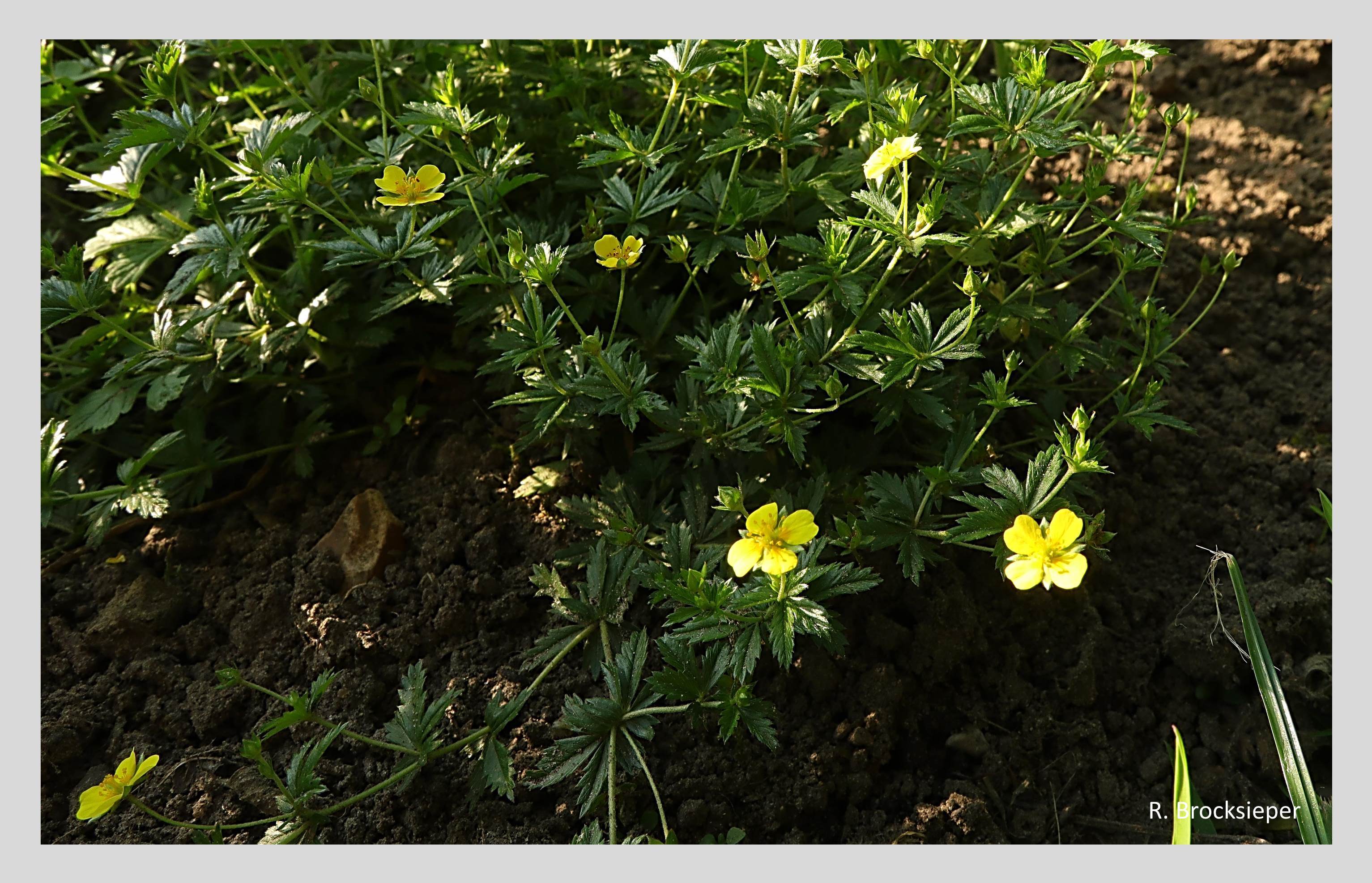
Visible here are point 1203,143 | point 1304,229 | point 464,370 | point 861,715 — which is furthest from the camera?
point 1203,143

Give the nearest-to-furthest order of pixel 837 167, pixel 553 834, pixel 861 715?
pixel 553 834 < pixel 861 715 < pixel 837 167

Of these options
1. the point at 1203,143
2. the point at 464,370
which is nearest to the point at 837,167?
the point at 464,370

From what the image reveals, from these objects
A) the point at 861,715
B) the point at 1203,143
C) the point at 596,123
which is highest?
the point at 596,123

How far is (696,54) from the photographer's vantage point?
1941 mm

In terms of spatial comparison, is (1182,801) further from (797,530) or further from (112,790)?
(112,790)

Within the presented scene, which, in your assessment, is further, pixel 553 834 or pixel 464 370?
pixel 464 370

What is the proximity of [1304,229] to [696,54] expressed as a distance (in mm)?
1756

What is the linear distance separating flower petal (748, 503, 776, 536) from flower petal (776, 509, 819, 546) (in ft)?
0.04

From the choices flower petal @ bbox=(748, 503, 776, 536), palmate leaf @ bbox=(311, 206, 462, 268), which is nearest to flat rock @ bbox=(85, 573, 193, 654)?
palmate leaf @ bbox=(311, 206, 462, 268)

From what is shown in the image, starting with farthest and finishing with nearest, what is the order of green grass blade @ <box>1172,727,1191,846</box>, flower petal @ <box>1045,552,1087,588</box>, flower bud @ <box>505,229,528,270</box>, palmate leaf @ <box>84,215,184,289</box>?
palmate leaf @ <box>84,215,184,289</box>, flower bud @ <box>505,229,528,270</box>, green grass blade @ <box>1172,727,1191,846</box>, flower petal @ <box>1045,552,1087,588</box>

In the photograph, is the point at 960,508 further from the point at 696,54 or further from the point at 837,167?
the point at 696,54

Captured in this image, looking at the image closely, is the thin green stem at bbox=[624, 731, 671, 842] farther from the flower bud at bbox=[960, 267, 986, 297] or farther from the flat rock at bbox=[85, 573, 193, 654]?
the flat rock at bbox=[85, 573, 193, 654]

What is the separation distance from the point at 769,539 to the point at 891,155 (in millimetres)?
600

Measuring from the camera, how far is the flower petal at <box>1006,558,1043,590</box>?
1510mm
